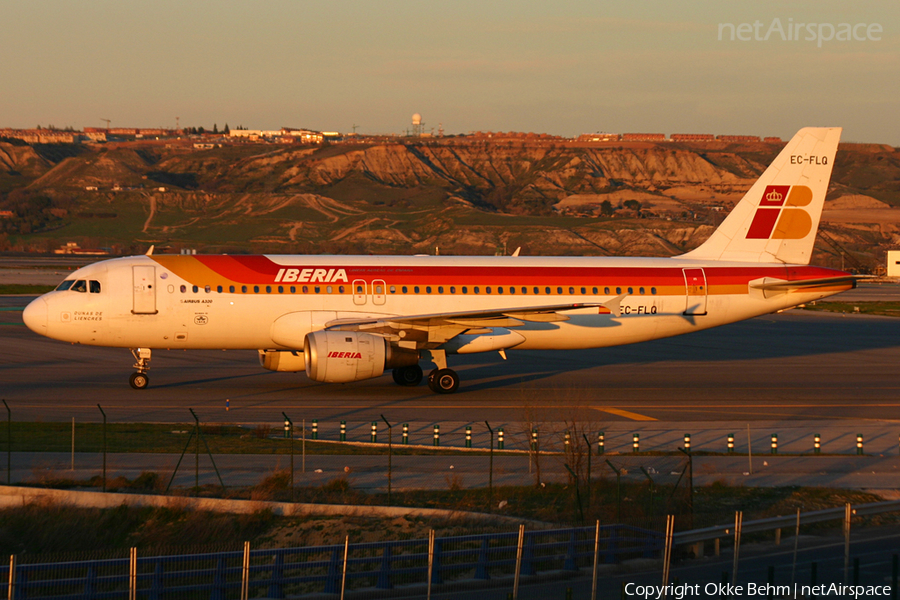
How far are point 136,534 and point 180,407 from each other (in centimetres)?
1088

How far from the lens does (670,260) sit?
36.6 metres

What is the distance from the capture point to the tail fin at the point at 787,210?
3703 cm

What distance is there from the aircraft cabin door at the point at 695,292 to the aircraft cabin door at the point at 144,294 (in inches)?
765

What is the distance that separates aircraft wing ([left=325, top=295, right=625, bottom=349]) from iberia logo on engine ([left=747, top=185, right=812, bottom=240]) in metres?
8.75

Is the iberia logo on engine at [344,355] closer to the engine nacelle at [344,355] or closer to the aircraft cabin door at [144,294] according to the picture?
the engine nacelle at [344,355]

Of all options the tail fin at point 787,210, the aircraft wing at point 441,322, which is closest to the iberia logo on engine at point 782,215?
the tail fin at point 787,210

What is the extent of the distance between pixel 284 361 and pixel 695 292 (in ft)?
51.2

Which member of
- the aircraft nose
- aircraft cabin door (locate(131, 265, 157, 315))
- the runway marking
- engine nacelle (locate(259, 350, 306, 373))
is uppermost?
aircraft cabin door (locate(131, 265, 157, 315))

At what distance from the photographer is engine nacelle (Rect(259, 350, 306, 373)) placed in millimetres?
33406

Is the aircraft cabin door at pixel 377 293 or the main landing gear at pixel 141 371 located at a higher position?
the aircraft cabin door at pixel 377 293

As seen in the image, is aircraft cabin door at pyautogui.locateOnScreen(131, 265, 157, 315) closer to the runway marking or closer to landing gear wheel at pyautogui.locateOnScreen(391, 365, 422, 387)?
landing gear wheel at pyautogui.locateOnScreen(391, 365, 422, 387)

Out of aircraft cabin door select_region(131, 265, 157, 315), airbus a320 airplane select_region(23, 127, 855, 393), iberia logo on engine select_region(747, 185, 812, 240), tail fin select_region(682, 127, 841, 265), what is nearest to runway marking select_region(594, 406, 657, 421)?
airbus a320 airplane select_region(23, 127, 855, 393)

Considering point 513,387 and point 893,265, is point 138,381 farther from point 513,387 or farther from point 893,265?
point 893,265

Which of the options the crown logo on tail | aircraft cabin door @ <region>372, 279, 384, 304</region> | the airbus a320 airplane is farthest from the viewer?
the crown logo on tail
